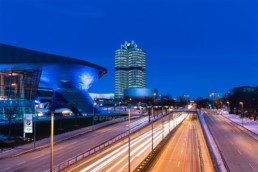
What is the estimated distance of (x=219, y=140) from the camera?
6069 centimetres

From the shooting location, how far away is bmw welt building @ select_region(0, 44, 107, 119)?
3433 inches

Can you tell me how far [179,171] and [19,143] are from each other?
93.3 ft

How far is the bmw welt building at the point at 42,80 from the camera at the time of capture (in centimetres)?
8719

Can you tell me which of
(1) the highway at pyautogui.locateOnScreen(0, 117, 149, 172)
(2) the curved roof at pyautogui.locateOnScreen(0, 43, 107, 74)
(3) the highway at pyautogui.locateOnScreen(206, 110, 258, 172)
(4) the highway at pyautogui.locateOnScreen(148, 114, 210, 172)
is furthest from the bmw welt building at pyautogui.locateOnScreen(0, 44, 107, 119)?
(3) the highway at pyautogui.locateOnScreen(206, 110, 258, 172)

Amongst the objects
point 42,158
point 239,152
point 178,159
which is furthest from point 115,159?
point 239,152

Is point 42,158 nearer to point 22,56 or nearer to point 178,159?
point 178,159

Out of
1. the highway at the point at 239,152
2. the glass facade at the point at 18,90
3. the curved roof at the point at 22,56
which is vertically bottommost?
the highway at the point at 239,152

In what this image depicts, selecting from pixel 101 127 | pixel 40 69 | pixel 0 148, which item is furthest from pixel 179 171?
pixel 40 69

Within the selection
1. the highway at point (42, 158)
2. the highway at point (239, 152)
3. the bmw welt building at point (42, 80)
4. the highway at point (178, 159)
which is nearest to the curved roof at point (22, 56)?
the bmw welt building at point (42, 80)

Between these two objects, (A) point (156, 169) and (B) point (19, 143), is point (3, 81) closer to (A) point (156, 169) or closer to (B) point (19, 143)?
(B) point (19, 143)

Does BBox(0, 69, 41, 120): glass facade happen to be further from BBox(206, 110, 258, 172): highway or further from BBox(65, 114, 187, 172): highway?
BBox(206, 110, 258, 172): highway

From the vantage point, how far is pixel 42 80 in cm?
11419

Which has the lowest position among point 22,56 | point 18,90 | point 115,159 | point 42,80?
point 115,159

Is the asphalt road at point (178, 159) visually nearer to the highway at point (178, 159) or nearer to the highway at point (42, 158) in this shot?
the highway at point (178, 159)
